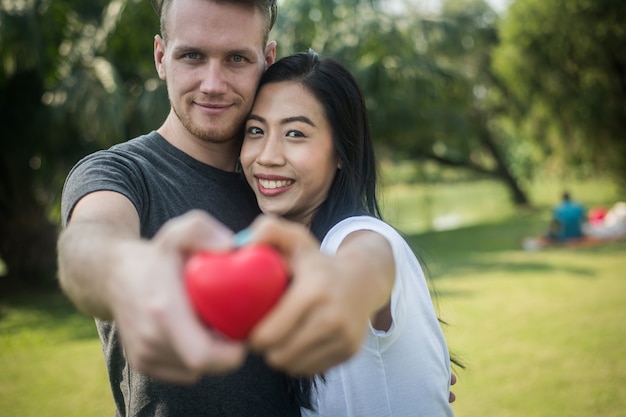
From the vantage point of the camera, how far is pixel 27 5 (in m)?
9.62

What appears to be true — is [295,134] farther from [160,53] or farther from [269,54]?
[160,53]

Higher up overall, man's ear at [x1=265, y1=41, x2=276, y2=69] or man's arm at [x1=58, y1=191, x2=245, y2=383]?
man's ear at [x1=265, y1=41, x2=276, y2=69]

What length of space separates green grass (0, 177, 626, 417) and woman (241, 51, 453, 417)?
510 mm

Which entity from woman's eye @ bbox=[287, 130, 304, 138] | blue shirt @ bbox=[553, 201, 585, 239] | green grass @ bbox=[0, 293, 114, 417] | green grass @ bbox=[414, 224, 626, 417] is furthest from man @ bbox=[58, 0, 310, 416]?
blue shirt @ bbox=[553, 201, 585, 239]

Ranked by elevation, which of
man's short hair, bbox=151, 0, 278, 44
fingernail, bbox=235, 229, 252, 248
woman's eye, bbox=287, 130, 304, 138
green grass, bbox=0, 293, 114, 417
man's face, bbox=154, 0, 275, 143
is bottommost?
green grass, bbox=0, 293, 114, 417

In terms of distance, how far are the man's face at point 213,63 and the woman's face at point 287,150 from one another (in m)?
0.10

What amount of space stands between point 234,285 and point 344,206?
117 centimetres

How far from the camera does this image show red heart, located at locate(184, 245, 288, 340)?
2.56ft

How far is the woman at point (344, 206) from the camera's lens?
Result: 5.04 ft

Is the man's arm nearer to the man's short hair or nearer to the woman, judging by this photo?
the woman

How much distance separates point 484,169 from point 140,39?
1592cm

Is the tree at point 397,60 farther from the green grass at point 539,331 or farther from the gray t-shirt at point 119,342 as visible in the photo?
the gray t-shirt at point 119,342

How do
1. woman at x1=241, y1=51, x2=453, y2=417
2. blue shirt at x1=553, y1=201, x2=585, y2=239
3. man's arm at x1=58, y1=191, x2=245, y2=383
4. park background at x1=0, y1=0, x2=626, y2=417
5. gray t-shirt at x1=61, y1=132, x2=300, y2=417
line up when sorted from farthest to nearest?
blue shirt at x1=553, y1=201, x2=585, y2=239, park background at x1=0, y1=0, x2=626, y2=417, gray t-shirt at x1=61, y1=132, x2=300, y2=417, woman at x1=241, y1=51, x2=453, y2=417, man's arm at x1=58, y1=191, x2=245, y2=383

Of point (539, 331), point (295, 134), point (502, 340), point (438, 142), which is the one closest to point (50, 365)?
point (502, 340)
